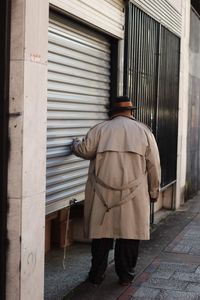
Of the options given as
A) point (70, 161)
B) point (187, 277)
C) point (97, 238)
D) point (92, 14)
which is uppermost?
point (92, 14)

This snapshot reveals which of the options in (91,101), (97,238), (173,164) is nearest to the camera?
(97,238)

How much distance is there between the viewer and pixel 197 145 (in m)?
13.6

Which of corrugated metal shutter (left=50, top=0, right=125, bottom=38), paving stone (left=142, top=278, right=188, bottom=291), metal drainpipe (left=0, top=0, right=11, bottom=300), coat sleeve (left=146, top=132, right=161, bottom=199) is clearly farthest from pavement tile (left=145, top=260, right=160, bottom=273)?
corrugated metal shutter (left=50, top=0, right=125, bottom=38)

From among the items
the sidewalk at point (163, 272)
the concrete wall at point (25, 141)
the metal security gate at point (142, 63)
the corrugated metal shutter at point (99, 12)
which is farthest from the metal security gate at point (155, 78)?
the concrete wall at point (25, 141)

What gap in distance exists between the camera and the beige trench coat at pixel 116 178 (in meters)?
5.72

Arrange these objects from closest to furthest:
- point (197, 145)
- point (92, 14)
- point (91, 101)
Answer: point (92, 14)
point (91, 101)
point (197, 145)

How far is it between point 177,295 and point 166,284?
37cm

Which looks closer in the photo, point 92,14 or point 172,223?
point 92,14

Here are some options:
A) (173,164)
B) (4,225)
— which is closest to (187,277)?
(4,225)

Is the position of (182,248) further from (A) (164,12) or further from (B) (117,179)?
(A) (164,12)

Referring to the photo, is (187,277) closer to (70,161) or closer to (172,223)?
(70,161)

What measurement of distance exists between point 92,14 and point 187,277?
9.63ft

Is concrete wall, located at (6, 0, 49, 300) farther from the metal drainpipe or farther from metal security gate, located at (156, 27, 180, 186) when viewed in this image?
metal security gate, located at (156, 27, 180, 186)

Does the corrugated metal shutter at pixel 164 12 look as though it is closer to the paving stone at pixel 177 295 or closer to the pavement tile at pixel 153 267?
the pavement tile at pixel 153 267
